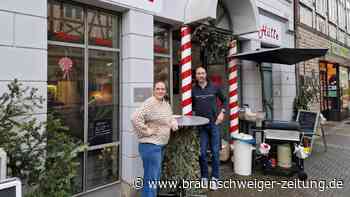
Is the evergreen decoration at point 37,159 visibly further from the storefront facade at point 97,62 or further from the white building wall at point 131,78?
the white building wall at point 131,78

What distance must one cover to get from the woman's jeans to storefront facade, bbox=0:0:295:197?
3.13 ft

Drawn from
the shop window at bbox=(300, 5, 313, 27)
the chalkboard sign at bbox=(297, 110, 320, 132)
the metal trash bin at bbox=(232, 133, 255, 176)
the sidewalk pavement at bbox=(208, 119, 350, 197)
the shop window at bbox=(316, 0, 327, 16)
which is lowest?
the sidewalk pavement at bbox=(208, 119, 350, 197)

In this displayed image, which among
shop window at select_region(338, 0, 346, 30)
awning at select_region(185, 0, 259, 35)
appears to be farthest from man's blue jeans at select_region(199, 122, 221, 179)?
shop window at select_region(338, 0, 346, 30)

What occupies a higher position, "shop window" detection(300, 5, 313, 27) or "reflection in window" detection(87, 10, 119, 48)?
"shop window" detection(300, 5, 313, 27)

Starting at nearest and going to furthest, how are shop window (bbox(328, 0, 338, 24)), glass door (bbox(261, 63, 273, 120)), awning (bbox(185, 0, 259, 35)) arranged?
awning (bbox(185, 0, 259, 35))
glass door (bbox(261, 63, 273, 120))
shop window (bbox(328, 0, 338, 24))

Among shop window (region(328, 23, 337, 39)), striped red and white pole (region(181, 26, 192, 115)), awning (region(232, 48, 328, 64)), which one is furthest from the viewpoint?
shop window (region(328, 23, 337, 39))

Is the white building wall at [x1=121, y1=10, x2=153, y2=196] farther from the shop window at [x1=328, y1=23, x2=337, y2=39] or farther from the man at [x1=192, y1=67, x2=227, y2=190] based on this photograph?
the shop window at [x1=328, y1=23, x2=337, y2=39]

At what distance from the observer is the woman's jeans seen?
11.0ft

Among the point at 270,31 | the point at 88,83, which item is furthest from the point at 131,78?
the point at 270,31

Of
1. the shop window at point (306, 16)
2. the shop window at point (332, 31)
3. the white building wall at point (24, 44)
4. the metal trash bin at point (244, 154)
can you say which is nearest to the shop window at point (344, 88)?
the shop window at point (332, 31)

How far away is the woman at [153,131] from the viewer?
10.8 feet

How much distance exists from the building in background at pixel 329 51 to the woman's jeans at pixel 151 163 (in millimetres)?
8479

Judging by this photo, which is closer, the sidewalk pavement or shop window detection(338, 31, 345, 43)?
the sidewalk pavement

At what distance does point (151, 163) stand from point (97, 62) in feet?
6.52
